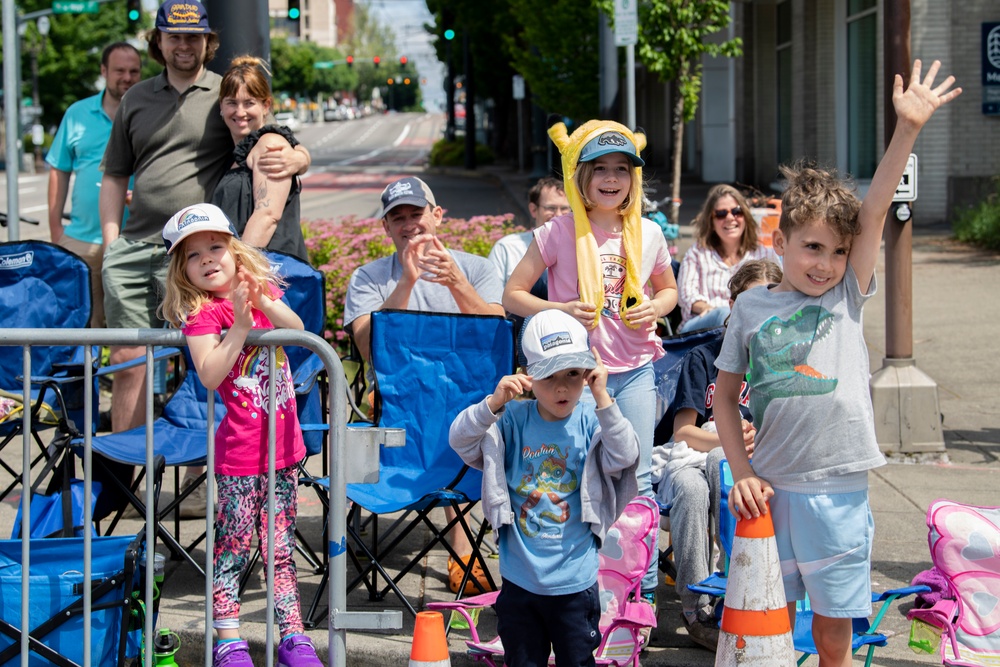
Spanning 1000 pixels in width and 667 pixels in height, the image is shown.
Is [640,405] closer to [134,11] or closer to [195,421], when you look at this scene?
[195,421]

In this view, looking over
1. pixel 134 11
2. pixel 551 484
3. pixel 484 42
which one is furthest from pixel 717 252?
pixel 484 42

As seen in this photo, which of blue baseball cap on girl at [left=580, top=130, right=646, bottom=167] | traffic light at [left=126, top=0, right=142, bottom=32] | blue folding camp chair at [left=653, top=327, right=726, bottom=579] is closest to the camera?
blue baseball cap on girl at [left=580, top=130, right=646, bottom=167]

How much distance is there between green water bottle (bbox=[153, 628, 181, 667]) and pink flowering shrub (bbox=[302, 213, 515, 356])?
13.2 ft

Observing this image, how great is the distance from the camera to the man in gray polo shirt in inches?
219

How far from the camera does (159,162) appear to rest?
5.58m

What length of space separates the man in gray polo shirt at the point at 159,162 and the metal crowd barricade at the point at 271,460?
1.97 metres

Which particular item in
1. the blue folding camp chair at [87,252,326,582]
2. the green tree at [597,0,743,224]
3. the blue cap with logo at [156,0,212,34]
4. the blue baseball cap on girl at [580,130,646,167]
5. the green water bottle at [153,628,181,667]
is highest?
the green tree at [597,0,743,224]

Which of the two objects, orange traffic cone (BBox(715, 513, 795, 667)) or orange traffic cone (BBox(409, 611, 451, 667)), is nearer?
orange traffic cone (BBox(715, 513, 795, 667))

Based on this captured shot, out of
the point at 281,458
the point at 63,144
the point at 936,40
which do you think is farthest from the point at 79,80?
the point at 281,458

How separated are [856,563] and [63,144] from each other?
5.71 m

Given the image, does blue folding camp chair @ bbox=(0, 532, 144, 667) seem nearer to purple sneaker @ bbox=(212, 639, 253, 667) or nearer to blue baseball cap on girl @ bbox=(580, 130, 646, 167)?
purple sneaker @ bbox=(212, 639, 253, 667)

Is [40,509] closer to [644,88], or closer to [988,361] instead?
[988,361]

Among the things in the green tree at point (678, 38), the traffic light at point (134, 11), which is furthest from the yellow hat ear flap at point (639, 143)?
the traffic light at point (134, 11)

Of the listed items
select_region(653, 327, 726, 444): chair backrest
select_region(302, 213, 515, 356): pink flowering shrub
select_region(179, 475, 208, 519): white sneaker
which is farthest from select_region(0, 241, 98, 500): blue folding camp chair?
select_region(653, 327, 726, 444): chair backrest
